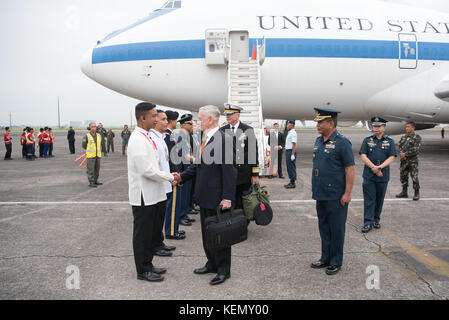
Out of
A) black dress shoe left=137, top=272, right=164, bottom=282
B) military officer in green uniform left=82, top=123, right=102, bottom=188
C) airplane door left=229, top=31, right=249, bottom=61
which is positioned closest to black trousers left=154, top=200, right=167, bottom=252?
black dress shoe left=137, top=272, right=164, bottom=282

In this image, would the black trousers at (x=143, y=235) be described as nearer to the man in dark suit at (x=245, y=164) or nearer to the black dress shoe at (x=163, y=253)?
the black dress shoe at (x=163, y=253)

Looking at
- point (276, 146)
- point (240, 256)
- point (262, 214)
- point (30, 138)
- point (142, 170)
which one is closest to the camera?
point (142, 170)

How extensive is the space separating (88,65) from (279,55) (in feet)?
24.7

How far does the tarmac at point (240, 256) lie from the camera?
3191mm

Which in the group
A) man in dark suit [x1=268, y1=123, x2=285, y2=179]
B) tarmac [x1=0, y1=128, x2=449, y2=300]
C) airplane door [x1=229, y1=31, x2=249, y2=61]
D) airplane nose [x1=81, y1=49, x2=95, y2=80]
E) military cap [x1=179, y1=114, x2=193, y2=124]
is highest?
airplane door [x1=229, y1=31, x2=249, y2=61]

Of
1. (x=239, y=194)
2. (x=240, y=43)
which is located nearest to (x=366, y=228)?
(x=239, y=194)

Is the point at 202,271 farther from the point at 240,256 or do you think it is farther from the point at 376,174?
the point at 376,174

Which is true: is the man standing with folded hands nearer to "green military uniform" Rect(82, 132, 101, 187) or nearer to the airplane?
"green military uniform" Rect(82, 132, 101, 187)

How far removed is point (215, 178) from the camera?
11.3ft

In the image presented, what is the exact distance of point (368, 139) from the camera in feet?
18.2

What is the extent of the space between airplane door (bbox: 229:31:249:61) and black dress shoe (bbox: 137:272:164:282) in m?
9.92

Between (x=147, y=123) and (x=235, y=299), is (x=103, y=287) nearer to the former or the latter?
(x=235, y=299)

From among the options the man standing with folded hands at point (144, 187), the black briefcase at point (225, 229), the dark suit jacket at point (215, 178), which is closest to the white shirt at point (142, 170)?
the man standing with folded hands at point (144, 187)

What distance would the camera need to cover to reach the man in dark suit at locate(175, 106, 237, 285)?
3.35m
